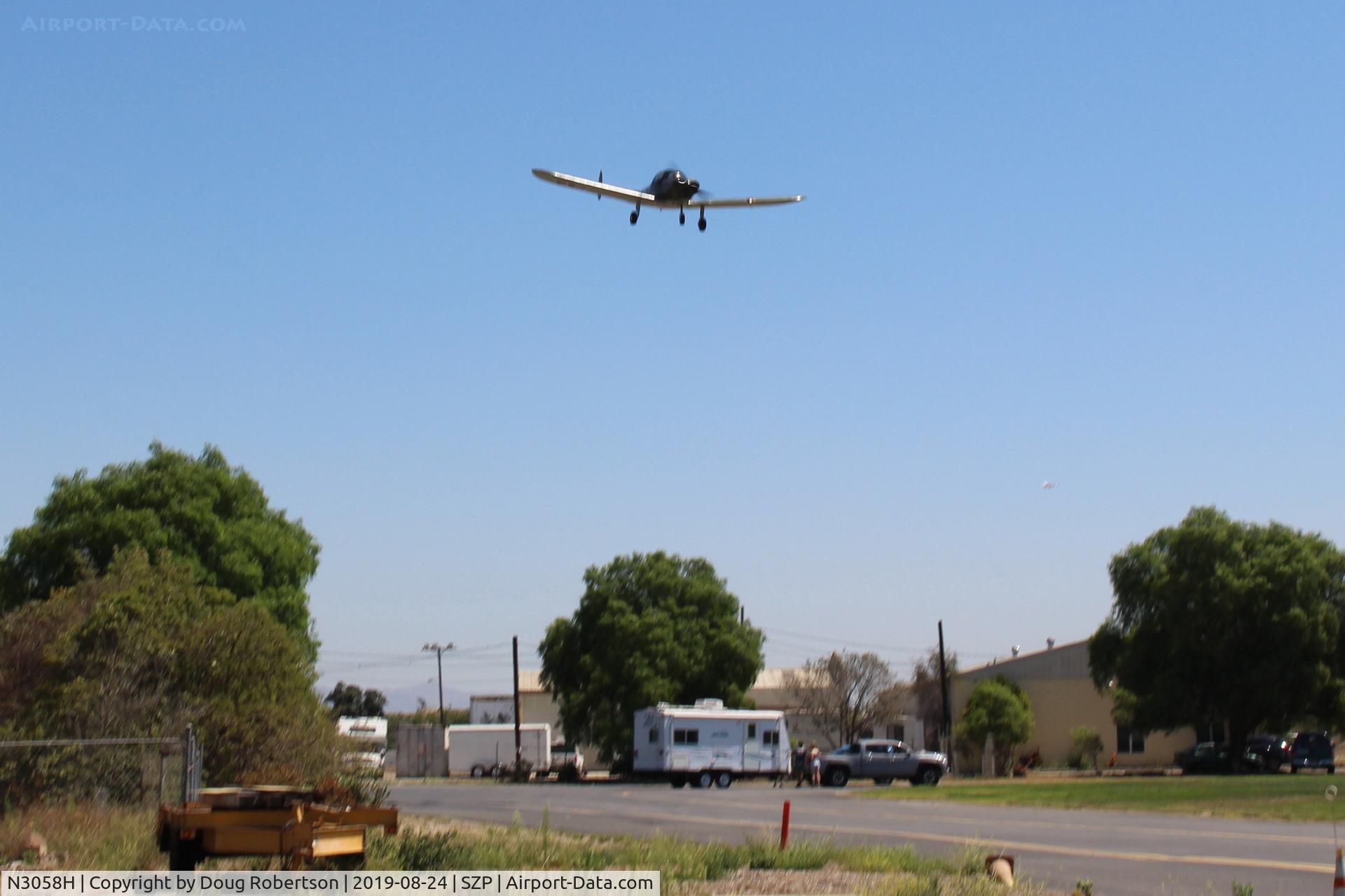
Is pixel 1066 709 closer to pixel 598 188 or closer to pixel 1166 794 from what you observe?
pixel 1166 794

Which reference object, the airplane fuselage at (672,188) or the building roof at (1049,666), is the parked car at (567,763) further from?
the airplane fuselage at (672,188)

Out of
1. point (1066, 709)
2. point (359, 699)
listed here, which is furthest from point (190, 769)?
point (359, 699)

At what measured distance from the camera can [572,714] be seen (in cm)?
6506

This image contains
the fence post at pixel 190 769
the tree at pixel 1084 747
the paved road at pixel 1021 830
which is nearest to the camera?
the fence post at pixel 190 769

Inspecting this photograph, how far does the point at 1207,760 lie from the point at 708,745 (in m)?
21.1

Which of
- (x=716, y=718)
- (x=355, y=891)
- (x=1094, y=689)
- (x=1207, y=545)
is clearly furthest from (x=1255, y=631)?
(x=355, y=891)

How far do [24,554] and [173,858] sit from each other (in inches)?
1233

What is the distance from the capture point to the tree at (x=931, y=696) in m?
77.2

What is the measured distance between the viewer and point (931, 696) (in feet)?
265

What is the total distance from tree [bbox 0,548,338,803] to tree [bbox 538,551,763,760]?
3861cm

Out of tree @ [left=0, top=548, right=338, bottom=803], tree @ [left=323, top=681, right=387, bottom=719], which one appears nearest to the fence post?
tree @ [left=0, top=548, right=338, bottom=803]

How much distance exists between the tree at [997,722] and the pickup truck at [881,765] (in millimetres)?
16063

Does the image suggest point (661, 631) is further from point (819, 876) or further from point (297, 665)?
point (819, 876)

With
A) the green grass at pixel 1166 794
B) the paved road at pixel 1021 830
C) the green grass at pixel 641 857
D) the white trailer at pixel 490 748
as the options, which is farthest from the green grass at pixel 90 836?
the white trailer at pixel 490 748
